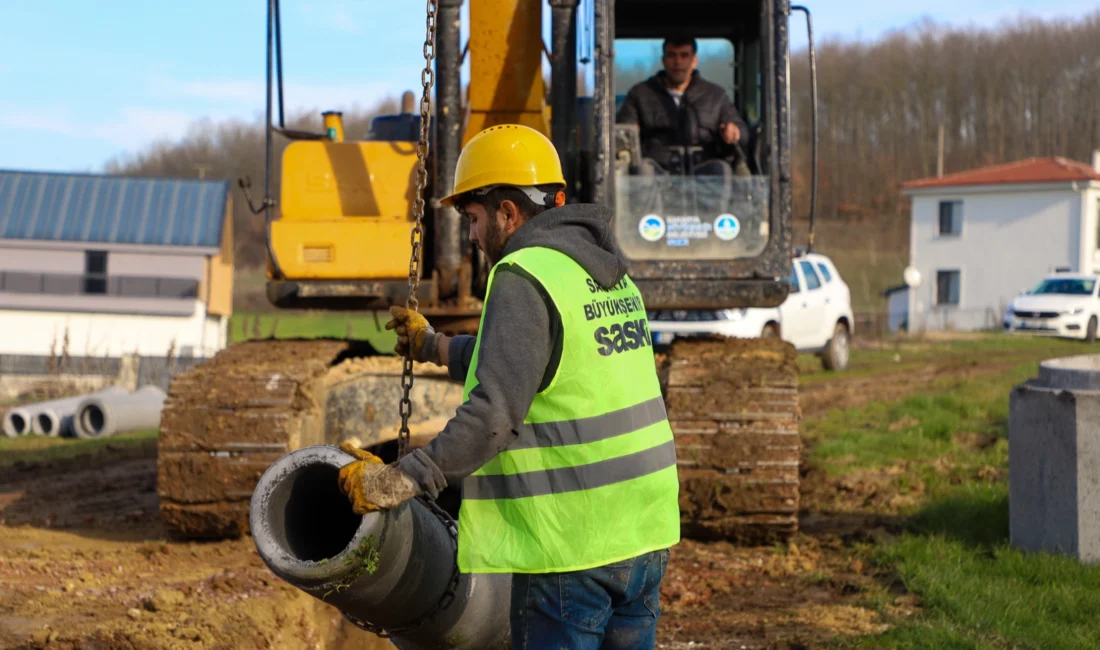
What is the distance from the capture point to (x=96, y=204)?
3612 cm

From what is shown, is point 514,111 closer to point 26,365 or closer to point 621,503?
point 621,503

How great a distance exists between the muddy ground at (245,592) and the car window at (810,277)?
A: 436 inches

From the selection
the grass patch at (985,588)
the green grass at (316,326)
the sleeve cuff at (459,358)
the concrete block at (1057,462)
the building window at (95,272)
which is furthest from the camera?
the green grass at (316,326)

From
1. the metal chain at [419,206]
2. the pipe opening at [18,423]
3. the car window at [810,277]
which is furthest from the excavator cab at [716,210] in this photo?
the car window at [810,277]

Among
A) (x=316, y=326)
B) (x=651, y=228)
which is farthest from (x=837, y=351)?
(x=316, y=326)

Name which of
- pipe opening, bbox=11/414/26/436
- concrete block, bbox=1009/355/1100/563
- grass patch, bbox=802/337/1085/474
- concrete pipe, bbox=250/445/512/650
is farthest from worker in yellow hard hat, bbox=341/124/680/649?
pipe opening, bbox=11/414/26/436

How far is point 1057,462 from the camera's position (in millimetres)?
6328

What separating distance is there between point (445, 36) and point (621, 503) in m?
4.33

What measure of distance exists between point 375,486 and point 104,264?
34.8 meters

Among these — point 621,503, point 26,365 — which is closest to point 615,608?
point 621,503

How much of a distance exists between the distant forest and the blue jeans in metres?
84.0

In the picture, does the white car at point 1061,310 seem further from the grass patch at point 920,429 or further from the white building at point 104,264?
the white building at point 104,264

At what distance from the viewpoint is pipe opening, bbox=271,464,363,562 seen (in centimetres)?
357

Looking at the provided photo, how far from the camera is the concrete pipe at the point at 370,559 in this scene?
11.0 feet
